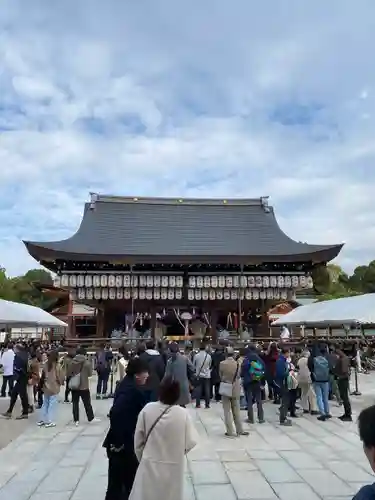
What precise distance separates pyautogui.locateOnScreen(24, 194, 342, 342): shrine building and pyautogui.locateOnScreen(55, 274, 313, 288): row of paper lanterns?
1.8 inches

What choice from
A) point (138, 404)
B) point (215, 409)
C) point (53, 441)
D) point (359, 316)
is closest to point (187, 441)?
point (138, 404)

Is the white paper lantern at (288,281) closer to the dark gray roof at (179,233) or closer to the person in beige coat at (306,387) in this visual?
the dark gray roof at (179,233)

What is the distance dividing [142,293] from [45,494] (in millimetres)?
17563

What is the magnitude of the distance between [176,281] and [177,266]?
712 millimetres

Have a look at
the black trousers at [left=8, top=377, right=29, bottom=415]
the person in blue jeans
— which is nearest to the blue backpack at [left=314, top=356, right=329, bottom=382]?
the person in blue jeans

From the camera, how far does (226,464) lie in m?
6.96

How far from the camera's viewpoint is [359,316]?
1334cm

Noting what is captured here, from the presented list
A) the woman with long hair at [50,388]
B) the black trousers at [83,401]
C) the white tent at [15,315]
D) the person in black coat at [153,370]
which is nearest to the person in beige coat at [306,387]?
the person in black coat at [153,370]

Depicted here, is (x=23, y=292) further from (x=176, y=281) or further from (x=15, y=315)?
(x=15, y=315)

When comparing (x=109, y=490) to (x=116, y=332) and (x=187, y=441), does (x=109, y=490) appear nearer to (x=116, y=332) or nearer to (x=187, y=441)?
(x=187, y=441)

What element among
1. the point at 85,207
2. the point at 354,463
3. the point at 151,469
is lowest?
the point at 354,463

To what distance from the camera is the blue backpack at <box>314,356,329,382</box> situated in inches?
409

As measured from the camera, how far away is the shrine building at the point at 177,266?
2238 cm

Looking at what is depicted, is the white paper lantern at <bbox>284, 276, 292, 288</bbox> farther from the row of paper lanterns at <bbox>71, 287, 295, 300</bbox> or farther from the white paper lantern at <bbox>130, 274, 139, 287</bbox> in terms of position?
the white paper lantern at <bbox>130, 274, 139, 287</bbox>
